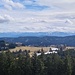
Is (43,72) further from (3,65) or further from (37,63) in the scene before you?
(3,65)

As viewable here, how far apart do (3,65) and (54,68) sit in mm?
14417

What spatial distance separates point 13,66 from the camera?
79625 millimetres

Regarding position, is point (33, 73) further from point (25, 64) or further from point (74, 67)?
point (74, 67)

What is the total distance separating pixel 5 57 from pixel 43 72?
38.0 ft

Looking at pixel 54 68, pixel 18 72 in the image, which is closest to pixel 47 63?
pixel 54 68

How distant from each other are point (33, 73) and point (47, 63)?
212 inches

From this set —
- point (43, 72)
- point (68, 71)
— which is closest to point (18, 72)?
point (43, 72)

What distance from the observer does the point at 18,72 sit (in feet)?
261

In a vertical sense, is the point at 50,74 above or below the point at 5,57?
below

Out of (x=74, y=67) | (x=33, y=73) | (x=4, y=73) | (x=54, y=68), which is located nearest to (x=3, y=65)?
(x=4, y=73)

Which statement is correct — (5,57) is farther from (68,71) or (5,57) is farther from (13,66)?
(68,71)

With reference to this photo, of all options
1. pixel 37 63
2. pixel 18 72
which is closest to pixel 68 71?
pixel 37 63

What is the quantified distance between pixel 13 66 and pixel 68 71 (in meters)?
15.3

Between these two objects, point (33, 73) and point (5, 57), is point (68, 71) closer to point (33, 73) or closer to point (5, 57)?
point (33, 73)
